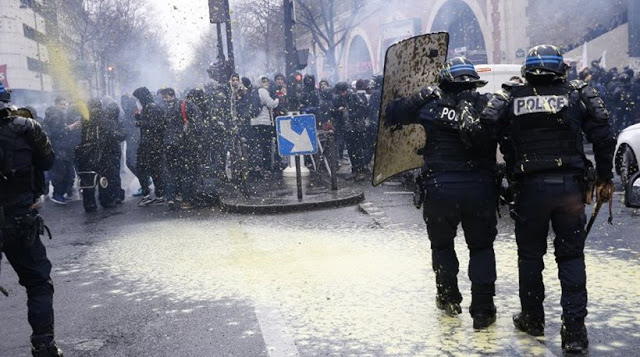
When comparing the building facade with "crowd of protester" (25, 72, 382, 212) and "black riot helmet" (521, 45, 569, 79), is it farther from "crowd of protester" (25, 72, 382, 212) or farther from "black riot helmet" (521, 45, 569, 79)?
"black riot helmet" (521, 45, 569, 79)

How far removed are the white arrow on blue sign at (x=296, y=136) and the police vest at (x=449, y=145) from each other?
632 cm

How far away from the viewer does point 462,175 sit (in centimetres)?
506

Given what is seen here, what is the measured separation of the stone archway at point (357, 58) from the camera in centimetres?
5449

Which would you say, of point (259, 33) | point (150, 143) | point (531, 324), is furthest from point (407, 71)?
point (259, 33)

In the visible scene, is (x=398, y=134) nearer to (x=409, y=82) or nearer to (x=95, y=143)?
(x=409, y=82)

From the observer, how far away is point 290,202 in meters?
11.2

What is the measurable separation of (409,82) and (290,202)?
555cm

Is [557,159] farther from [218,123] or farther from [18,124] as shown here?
[218,123]

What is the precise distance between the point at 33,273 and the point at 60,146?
9.34 metres

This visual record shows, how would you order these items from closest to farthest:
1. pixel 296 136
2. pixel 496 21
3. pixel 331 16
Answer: pixel 296 136 < pixel 496 21 < pixel 331 16

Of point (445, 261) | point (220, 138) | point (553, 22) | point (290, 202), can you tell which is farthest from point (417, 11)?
point (445, 261)

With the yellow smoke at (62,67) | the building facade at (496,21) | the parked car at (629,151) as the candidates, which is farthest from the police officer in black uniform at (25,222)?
the yellow smoke at (62,67)

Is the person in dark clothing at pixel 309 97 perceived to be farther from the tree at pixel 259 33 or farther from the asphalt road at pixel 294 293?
the tree at pixel 259 33

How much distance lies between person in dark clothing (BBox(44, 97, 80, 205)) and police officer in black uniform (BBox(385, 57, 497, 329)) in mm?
9898
